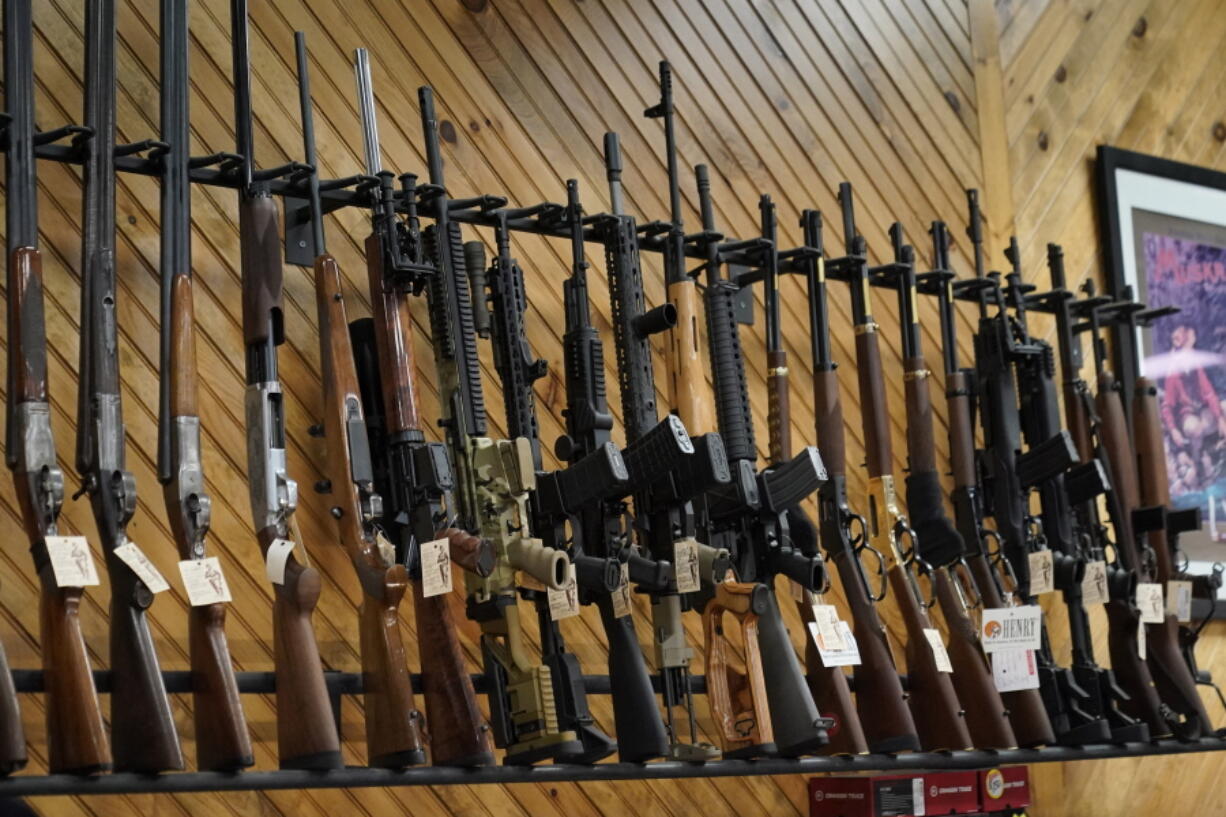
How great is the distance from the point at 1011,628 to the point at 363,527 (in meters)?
1.69

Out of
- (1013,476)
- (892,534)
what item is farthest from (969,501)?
(892,534)

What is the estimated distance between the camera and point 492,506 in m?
3.32

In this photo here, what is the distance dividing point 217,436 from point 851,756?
5.04 feet

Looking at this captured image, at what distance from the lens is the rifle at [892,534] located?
3771mm

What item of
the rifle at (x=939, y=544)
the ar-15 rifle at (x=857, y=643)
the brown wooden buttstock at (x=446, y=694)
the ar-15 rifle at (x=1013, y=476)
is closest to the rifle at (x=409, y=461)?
the brown wooden buttstock at (x=446, y=694)

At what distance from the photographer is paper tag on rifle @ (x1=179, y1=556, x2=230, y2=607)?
281 cm

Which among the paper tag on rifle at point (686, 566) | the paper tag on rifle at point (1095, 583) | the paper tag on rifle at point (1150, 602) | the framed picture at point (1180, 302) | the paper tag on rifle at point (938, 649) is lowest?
the paper tag on rifle at point (938, 649)

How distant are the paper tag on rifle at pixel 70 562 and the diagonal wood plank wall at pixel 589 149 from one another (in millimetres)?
550

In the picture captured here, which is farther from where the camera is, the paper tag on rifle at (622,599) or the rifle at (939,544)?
the rifle at (939,544)

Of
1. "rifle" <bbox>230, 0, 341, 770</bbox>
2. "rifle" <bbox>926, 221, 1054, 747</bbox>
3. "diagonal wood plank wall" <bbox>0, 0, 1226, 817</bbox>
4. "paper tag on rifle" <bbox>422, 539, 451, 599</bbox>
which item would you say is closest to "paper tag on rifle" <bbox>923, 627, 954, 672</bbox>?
"rifle" <bbox>926, 221, 1054, 747</bbox>

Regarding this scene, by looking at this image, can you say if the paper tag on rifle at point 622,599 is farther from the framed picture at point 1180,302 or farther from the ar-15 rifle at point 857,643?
the framed picture at point 1180,302

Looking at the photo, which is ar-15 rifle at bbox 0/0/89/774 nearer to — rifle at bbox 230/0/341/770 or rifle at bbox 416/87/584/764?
rifle at bbox 230/0/341/770

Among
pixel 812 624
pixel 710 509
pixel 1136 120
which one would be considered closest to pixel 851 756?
pixel 812 624

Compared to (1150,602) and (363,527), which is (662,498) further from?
(1150,602)
